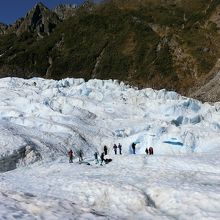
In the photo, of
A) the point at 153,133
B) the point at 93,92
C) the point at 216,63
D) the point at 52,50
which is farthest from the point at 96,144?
the point at 52,50

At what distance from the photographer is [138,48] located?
6570 inches

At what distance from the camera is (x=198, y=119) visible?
6088 centimetres

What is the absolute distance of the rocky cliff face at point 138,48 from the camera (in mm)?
148000

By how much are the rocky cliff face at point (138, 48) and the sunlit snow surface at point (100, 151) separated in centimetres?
5471

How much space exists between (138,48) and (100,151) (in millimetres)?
118174

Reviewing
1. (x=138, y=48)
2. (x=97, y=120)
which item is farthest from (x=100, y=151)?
(x=138, y=48)

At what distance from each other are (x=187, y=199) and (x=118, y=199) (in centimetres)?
294

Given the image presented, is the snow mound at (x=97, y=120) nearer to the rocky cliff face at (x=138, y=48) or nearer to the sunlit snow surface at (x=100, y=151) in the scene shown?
the sunlit snow surface at (x=100, y=151)

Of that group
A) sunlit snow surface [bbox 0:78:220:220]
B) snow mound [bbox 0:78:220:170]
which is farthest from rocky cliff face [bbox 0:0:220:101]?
sunlit snow surface [bbox 0:78:220:220]

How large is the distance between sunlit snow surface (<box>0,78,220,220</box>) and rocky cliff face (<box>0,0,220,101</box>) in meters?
54.7

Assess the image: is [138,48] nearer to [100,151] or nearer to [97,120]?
[97,120]

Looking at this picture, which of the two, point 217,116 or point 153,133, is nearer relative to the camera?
point 153,133

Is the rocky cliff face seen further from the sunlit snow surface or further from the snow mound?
the sunlit snow surface

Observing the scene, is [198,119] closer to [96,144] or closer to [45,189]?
[96,144]
